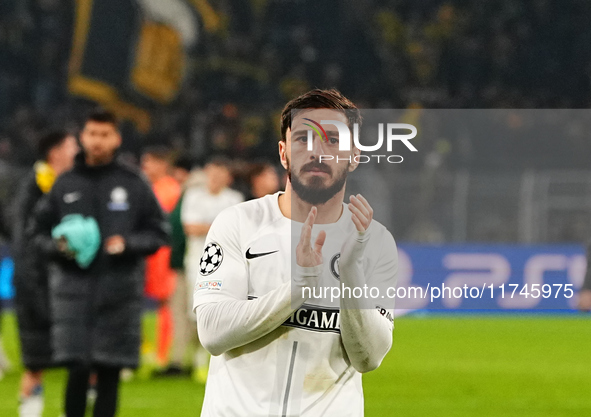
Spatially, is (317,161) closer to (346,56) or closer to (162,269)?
(162,269)

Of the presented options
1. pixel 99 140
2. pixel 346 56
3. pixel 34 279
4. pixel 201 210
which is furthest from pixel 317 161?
pixel 346 56

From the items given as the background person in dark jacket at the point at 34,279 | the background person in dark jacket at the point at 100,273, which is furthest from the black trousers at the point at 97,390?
the background person in dark jacket at the point at 34,279

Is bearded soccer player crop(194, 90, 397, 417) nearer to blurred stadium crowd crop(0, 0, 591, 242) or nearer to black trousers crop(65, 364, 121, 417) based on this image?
black trousers crop(65, 364, 121, 417)

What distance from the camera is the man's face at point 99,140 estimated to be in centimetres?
597

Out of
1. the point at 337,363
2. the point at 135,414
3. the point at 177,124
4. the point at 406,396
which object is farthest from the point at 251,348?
the point at 177,124

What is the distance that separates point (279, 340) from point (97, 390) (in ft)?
11.1

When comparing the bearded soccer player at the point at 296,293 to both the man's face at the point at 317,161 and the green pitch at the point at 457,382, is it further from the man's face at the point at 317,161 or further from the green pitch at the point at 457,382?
the green pitch at the point at 457,382

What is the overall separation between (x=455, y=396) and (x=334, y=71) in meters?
16.8

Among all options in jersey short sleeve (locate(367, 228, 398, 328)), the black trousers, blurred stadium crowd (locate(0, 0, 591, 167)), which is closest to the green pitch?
the black trousers

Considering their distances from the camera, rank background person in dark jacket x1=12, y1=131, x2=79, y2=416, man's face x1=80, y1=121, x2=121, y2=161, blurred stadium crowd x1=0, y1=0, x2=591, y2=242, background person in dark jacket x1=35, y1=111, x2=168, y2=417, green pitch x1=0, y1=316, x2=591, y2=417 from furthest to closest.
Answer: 1. blurred stadium crowd x1=0, y1=0, x2=591, y2=242
2. green pitch x1=0, y1=316, x2=591, y2=417
3. background person in dark jacket x1=12, y1=131, x2=79, y2=416
4. man's face x1=80, y1=121, x2=121, y2=161
5. background person in dark jacket x1=35, y1=111, x2=168, y2=417

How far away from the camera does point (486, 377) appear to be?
10.6 meters

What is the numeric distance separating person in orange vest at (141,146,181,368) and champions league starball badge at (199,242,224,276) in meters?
7.33

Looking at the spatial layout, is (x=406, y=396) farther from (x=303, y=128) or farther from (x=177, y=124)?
Answer: (x=177, y=124)

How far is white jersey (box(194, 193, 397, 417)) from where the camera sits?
2.89 m
